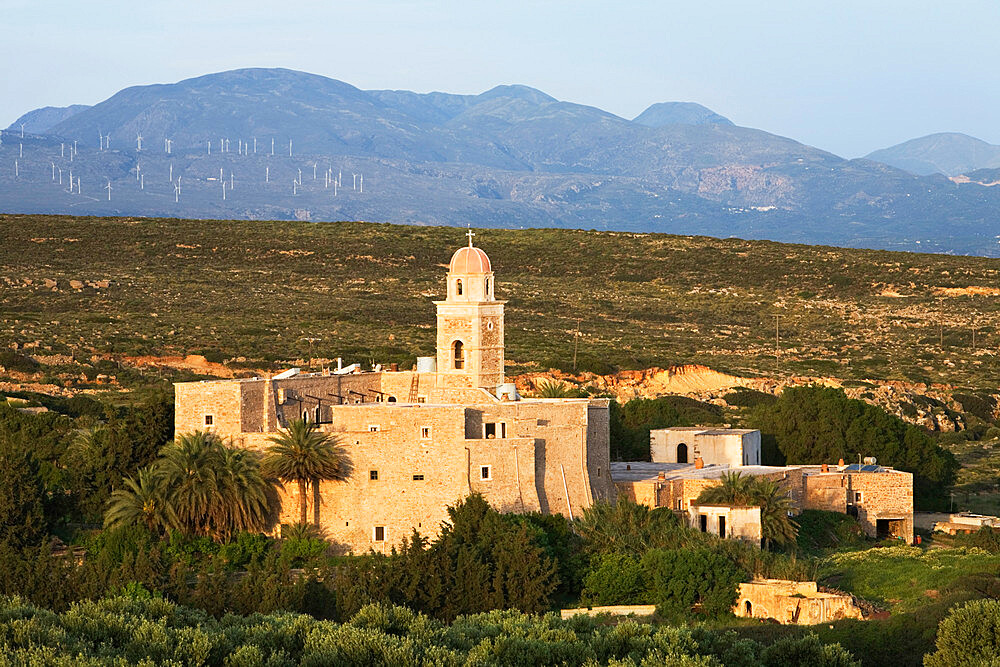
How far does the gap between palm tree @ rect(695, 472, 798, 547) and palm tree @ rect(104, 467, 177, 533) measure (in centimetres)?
1215

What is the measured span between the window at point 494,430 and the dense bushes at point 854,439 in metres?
13.6

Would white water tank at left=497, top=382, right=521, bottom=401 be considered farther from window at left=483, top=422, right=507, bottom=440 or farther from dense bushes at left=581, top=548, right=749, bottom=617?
dense bushes at left=581, top=548, right=749, bottom=617

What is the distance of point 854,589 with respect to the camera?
3600cm

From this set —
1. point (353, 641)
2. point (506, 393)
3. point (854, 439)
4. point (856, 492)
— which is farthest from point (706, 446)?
point (353, 641)

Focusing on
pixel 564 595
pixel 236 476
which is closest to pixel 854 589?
pixel 564 595

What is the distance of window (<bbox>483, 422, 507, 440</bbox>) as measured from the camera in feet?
124

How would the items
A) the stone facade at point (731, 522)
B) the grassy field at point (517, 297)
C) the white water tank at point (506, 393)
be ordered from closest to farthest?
the stone facade at point (731, 522) → the white water tank at point (506, 393) → the grassy field at point (517, 297)

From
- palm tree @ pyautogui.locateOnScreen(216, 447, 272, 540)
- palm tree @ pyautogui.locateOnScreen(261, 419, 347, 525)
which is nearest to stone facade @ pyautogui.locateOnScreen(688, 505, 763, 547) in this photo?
palm tree @ pyautogui.locateOnScreen(261, 419, 347, 525)

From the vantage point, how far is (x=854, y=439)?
1905 inches

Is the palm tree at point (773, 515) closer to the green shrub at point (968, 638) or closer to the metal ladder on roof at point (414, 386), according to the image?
the metal ladder on roof at point (414, 386)

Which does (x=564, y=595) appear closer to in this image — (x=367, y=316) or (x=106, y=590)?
(x=106, y=590)

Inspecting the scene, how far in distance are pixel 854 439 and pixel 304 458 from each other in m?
18.9

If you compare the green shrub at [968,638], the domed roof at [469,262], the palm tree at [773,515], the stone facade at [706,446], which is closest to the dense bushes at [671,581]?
the palm tree at [773,515]

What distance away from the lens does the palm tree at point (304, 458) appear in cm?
3606
